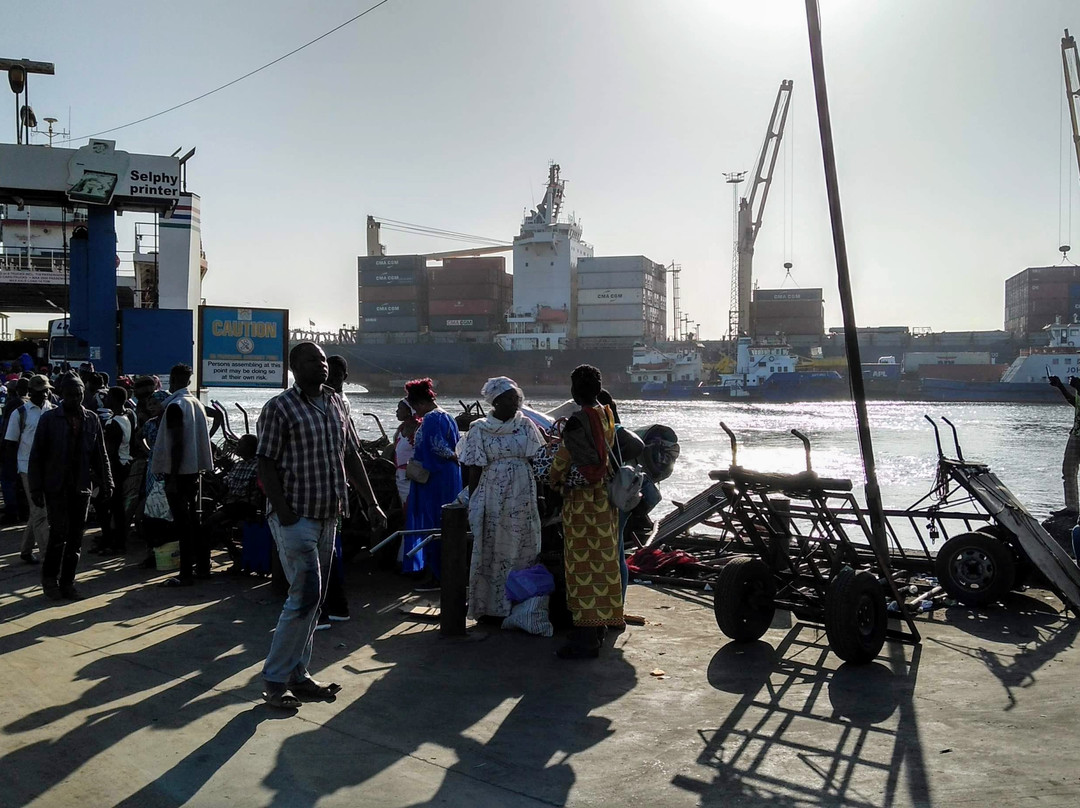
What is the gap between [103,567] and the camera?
688cm

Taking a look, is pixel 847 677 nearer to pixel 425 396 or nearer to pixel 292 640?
pixel 292 640

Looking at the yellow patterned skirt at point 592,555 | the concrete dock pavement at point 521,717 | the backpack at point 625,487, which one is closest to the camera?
the concrete dock pavement at point 521,717

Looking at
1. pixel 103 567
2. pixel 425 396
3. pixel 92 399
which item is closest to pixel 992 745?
pixel 425 396

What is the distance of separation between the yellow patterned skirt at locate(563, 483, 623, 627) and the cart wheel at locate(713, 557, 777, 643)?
0.59m

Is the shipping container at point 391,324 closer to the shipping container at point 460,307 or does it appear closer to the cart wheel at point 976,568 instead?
the shipping container at point 460,307

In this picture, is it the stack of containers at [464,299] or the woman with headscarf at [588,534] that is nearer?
the woman with headscarf at [588,534]

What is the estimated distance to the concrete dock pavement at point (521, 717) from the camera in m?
3.11

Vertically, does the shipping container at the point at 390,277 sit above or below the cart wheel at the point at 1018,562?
above

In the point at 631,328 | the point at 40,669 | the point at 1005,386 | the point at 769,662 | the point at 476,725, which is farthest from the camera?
the point at 631,328

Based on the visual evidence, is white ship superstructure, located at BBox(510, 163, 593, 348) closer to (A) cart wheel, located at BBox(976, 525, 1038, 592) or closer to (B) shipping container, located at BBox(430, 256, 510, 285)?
(B) shipping container, located at BBox(430, 256, 510, 285)

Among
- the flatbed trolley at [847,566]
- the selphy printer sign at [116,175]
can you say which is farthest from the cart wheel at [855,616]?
the selphy printer sign at [116,175]

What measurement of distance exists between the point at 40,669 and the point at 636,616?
3258 mm

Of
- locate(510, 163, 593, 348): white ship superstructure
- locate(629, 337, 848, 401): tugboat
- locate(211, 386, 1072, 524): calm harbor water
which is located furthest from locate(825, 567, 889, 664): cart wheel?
locate(510, 163, 593, 348): white ship superstructure

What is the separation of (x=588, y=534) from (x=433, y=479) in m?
1.79
